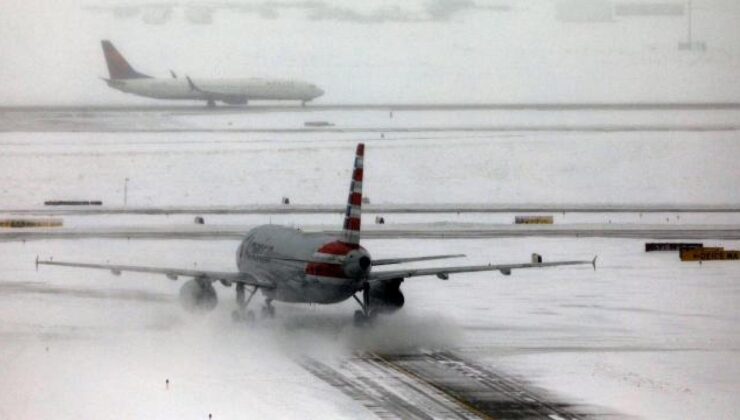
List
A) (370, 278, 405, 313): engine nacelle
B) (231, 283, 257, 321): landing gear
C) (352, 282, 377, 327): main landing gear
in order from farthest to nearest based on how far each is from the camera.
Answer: (231, 283, 257, 321): landing gear, (370, 278, 405, 313): engine nacelle, (352, 282, 377, 327): main landing gear

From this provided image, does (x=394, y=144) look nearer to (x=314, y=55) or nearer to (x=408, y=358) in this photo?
(x=314, y=55)

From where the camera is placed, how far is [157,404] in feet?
148

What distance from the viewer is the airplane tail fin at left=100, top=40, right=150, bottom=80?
518 feet

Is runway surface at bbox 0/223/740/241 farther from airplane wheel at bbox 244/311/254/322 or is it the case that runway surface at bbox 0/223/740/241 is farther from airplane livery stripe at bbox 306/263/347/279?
airplane livery stripe at bbox 306/263/347/279

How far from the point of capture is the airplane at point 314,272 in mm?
52938

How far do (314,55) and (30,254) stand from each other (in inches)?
3276

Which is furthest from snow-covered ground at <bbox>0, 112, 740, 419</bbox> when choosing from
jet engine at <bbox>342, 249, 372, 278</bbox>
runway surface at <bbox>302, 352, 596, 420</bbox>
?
jet engine at <bbox>342, 249, 372, 278</bbox>

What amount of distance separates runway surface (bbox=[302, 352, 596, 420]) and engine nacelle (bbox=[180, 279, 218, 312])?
8.33 meters

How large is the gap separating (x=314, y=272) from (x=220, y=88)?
10778 centimetres

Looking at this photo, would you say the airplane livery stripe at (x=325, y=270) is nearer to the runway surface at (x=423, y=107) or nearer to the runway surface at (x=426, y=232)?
the runway surface at (x=426, y=232)

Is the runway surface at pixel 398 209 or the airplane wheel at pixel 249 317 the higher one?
the runway surface at pixel 398 209

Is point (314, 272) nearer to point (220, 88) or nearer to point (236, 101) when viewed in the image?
point (220, 88)

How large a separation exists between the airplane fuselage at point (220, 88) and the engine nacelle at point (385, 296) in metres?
→ 105

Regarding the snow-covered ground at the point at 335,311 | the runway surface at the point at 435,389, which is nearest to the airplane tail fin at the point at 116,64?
the snow-covered ground at the point at 335,311
